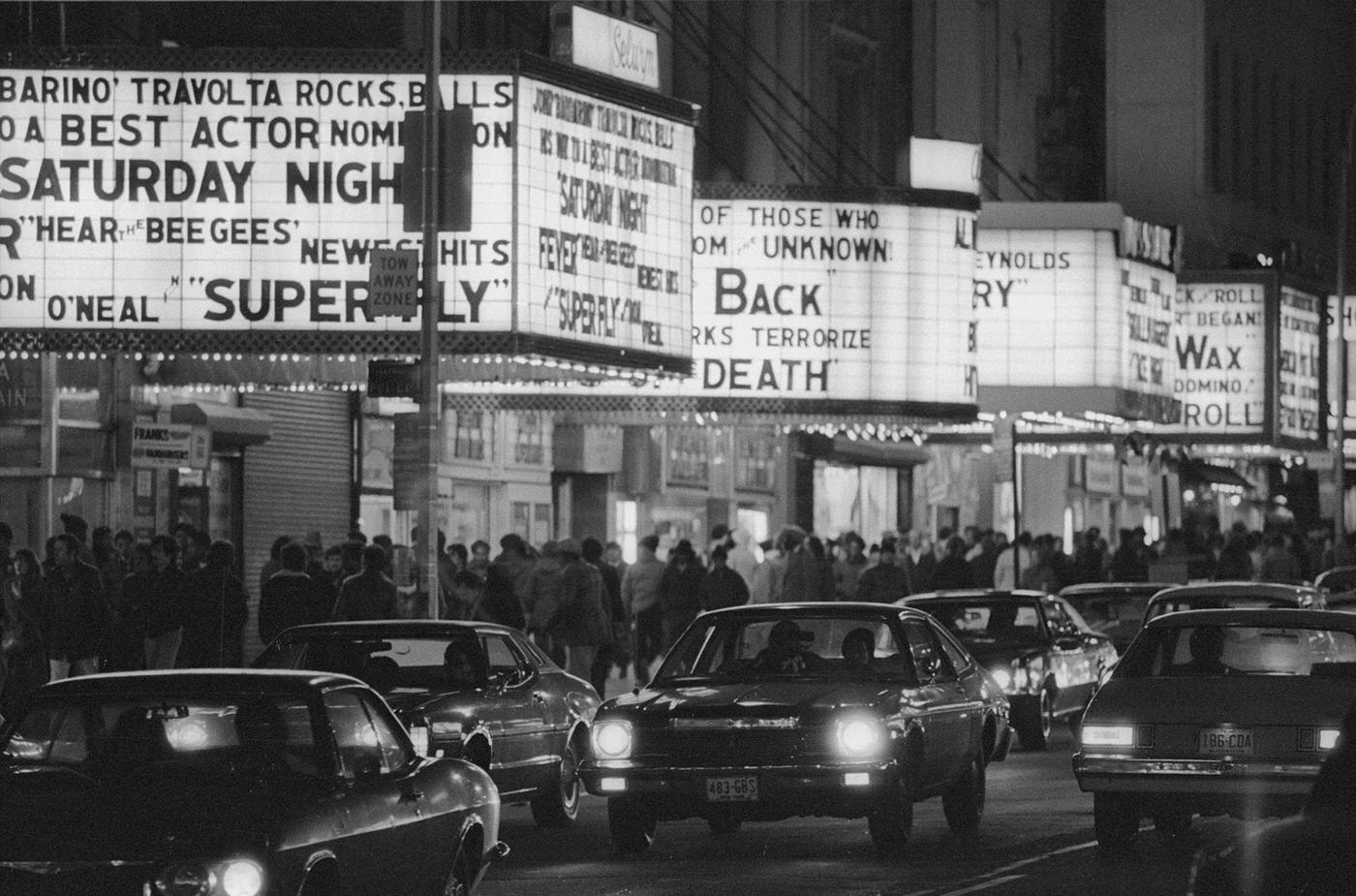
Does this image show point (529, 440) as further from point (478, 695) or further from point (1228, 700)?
point (1228, 700)

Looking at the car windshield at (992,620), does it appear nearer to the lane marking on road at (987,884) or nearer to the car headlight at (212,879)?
the lane marking on road at (987,884)

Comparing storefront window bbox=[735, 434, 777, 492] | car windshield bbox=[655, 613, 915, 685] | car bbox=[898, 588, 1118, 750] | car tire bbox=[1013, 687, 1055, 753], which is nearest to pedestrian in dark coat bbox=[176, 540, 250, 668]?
car windshield bbox=[655, 613, 915, 685]

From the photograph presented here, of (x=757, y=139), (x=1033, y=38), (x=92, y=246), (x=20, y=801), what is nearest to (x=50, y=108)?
(x=92, y=246)

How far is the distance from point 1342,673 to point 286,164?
1203 centimetres

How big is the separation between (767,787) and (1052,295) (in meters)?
21.7

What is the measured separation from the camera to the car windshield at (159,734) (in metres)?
10.3

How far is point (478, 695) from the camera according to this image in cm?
1595

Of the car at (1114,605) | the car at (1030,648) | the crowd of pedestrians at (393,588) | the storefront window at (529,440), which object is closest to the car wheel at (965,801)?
the crowd of pedestrians at (393,588)

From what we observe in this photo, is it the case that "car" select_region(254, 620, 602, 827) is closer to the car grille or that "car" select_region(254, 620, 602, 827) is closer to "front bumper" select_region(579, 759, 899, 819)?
"front bumper" select_region(579, 759, 899, 819)

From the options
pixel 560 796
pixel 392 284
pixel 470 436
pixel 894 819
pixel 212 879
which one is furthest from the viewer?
pixel 470 436

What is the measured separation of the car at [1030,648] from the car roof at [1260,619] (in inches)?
270

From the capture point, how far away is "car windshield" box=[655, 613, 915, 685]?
52.0ft

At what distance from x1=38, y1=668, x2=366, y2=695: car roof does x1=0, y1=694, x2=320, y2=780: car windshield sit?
3cm

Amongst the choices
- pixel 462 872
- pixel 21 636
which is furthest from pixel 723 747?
pixel 21 636
